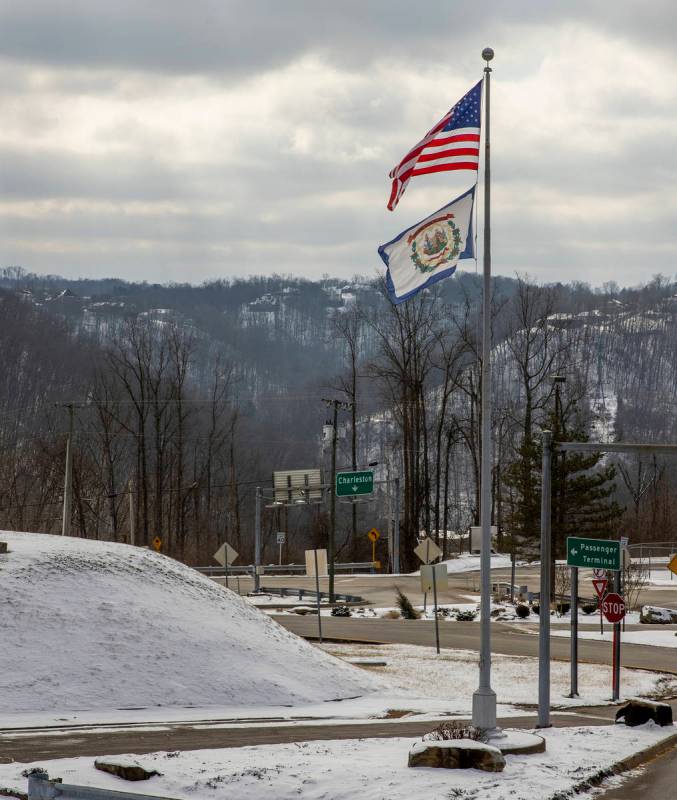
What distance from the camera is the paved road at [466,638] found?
1377 inches

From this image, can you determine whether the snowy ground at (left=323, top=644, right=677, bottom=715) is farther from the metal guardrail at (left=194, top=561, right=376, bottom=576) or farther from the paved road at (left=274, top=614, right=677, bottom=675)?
the metal guardrail at (left=194, top=561, right=376, bottom=576)

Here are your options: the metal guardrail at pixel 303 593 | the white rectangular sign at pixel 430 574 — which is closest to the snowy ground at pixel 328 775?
the white rectangular sign at pixel 430 574

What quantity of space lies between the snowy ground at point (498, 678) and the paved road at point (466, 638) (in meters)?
1.99

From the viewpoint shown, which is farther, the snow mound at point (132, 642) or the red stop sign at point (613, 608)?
the red stop sign at point (613, 608)

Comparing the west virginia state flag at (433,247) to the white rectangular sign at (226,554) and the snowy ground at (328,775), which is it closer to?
the snowy ground at (328,775)

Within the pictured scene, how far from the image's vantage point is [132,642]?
22625mm

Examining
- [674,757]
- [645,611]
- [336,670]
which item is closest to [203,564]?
[645,611]

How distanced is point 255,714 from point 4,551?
6.70 metres

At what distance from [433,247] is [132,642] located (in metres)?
10.2

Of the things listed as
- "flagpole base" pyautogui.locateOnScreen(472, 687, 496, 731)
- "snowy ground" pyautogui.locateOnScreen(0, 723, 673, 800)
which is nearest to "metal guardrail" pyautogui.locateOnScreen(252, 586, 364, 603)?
"flagpole base" pyautogui.locateOnScreen(472, 687, 496, 731)

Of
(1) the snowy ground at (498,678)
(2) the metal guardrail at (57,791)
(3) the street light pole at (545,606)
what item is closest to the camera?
(2) the metal guardrail at (57,791)

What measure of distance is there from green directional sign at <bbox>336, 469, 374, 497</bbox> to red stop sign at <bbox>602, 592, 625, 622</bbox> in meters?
32.3

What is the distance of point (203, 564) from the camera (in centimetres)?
8369

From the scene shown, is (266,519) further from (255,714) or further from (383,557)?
(255,714)
